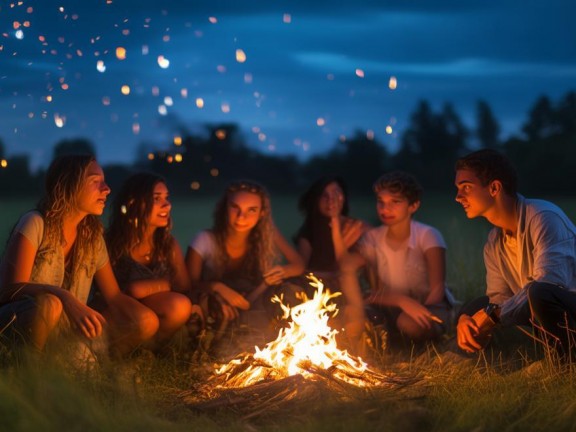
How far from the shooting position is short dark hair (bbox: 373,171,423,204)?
6.76 metres

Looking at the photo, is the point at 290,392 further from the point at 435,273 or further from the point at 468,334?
the point at 435,273

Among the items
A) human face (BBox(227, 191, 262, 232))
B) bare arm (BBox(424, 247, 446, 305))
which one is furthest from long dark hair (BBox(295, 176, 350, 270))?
bare arm (BBox(424, 247, 446, 305))

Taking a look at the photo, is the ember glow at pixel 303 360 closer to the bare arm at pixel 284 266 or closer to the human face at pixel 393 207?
the bare arm at pixel 284 266

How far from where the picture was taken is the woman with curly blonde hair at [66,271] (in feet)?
16.6

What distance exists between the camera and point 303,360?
515 cm

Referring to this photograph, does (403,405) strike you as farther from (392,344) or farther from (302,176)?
(302,176)

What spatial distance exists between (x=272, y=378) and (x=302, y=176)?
1826 centimetres

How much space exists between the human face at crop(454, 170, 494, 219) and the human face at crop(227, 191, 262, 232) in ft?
6.06

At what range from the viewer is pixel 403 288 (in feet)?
22.6

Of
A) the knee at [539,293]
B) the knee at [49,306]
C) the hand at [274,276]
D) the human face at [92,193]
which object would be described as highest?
the human face at [92,193]

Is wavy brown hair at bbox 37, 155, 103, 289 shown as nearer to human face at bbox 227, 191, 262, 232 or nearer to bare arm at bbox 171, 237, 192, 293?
bare arm at bbox 171, 237, 192, 293

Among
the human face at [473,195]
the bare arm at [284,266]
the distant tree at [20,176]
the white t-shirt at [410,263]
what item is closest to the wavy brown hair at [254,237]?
the bare arm at [284,266]

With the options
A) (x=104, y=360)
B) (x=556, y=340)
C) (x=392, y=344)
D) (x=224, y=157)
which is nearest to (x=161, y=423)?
(x=104, y=360)

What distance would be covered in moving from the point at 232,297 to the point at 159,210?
2.80 feet
